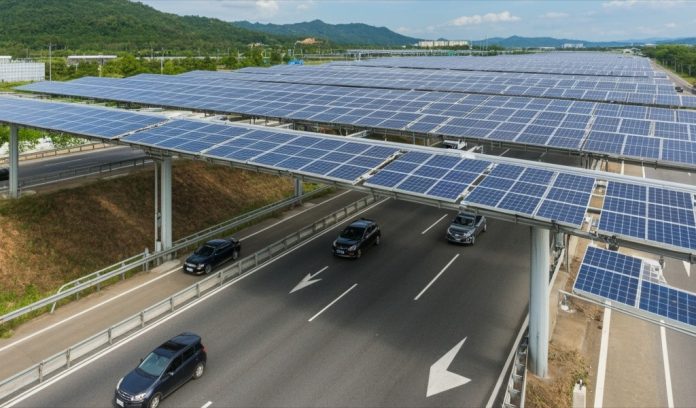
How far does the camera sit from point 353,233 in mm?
28969

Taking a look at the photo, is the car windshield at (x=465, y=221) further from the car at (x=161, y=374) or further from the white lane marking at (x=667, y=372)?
the car at (x=161, y=374)

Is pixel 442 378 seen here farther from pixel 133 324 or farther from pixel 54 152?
pixel 54 152

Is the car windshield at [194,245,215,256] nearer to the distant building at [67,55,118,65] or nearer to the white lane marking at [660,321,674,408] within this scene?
the white lane marking at [660,321,674,408]

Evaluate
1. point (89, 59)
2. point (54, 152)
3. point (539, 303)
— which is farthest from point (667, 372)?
point (89, 59)

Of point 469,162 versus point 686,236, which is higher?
point 469,162

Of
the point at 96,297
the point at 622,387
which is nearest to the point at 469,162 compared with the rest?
the point at 622,387

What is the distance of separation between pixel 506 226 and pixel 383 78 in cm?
3770

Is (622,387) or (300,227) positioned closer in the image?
(622,387)

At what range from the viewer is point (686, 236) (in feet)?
45.7

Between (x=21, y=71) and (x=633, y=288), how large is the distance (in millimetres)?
120891

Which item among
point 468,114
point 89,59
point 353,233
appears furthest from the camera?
point 89,59

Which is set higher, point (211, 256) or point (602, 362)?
point (211, 256)

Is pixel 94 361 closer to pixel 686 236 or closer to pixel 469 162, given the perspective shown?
pixel 469 162

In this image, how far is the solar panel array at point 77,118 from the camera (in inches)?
1149
